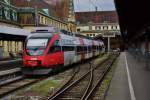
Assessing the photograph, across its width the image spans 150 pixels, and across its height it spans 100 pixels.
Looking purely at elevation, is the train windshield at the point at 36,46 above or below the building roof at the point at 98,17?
below

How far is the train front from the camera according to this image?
2312cm

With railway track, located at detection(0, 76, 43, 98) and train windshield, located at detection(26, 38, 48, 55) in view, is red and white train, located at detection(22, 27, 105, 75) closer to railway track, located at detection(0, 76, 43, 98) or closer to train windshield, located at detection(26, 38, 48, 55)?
train windshield, located at detection(26, 38, 48, 55)

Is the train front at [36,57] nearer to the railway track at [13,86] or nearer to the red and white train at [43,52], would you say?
the red and white train at [43,52]

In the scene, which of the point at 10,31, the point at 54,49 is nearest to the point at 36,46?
the point at 54,49

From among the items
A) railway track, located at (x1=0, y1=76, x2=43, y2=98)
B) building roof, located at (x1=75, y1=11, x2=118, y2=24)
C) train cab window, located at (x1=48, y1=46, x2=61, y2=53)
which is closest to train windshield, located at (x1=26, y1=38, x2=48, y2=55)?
train cab window, located at (x1=48, y1=46, x2=61, y2=53)

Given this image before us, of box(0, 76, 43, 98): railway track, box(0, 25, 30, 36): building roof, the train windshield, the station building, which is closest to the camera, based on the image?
box(0, 76, 43, 98): railway track

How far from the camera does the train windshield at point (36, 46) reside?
23.3 metres

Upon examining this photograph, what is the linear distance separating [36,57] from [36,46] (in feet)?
2.30

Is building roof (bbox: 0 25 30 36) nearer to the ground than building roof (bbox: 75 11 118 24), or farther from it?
nearer to the ground

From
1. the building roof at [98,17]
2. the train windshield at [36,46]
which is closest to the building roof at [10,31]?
the train windshield at [36,46]

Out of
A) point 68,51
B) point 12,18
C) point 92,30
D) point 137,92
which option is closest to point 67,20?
point 92,30

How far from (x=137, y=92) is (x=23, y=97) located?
4.54 meters

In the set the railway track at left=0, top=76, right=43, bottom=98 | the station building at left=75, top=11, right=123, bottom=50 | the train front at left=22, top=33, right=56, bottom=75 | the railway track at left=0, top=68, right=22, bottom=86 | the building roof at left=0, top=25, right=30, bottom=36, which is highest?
the station building at left=75, top=11, right=123, bottom=50

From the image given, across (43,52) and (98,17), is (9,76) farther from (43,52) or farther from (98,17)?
(98,17)
